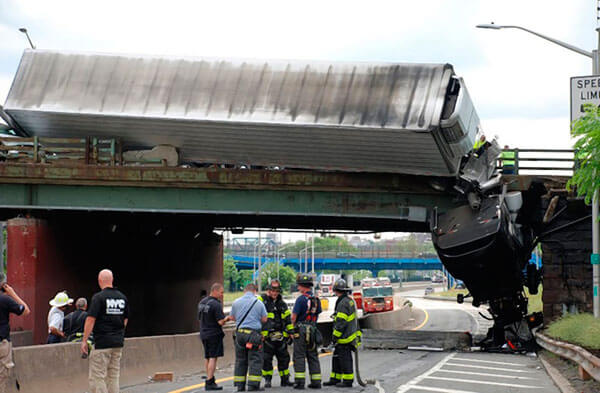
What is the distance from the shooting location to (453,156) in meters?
23.3

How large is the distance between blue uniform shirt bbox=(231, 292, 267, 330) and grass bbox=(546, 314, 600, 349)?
6546 millimetres

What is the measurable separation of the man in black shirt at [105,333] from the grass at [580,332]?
9172mm

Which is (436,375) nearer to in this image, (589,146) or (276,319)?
(276,319)

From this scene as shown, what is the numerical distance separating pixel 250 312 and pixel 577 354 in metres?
6.13

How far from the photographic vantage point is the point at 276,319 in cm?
1383

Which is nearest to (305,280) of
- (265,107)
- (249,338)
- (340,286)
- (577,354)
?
(340,286)

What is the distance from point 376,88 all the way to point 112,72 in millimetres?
7351

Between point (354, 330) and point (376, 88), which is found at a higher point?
point (376, 88)

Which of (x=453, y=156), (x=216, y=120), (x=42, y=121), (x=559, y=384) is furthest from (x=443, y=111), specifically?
(x=42, y=121)

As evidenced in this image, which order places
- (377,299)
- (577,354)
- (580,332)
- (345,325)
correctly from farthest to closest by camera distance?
(377,299) < (580,332) < (577,354) < (345,325)

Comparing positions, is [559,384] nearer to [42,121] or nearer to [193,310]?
[42,121]

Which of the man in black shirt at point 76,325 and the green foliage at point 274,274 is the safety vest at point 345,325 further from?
the green foliage at point 274,274

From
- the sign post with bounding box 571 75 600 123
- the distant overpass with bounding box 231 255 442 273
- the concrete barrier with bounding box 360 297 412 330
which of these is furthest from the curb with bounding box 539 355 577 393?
the distant overpass with bounding box 231 255 442 273

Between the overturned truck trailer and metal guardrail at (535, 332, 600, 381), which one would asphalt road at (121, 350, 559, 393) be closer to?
metal guardrail at (535, 332, 600, 381)
